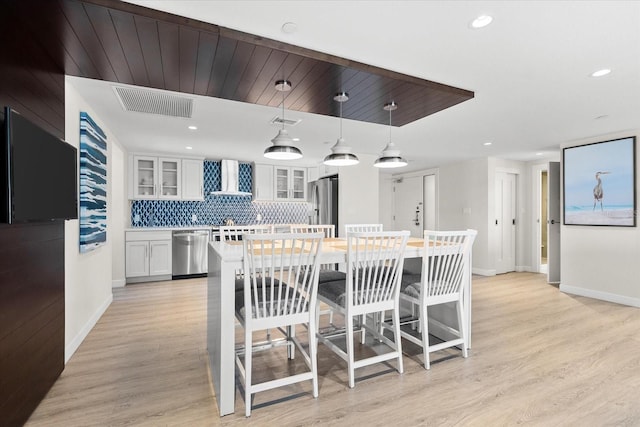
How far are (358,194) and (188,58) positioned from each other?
12.8 ft

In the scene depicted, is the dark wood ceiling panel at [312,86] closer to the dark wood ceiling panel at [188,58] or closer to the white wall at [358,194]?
the dark wood ceiling panel at [188,58]

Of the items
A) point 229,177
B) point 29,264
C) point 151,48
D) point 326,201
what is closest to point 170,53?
point 151,48

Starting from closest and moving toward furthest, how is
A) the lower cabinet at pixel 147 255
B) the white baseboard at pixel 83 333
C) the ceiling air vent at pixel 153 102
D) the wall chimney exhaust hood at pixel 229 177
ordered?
the white baseboard at pixel 83 333 → the ceiling air vent at pixel 153 102 → the lower cabinet at pixel 147 255 → the wall chimney exhaust hood at pixel 229 177

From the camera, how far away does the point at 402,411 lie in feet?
6.26

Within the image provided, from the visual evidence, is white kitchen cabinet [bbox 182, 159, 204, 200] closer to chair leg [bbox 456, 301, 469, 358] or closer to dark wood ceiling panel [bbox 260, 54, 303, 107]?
dark wood ceiling panel [bbox 260, 54, 303, 107]

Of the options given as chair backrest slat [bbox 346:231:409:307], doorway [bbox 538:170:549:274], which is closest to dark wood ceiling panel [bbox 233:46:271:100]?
chair backrest slat [bbox 346:231:409:307]

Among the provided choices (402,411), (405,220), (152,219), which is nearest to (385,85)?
(402,411)

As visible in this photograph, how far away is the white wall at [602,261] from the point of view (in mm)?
4121

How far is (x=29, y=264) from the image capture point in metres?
1.84

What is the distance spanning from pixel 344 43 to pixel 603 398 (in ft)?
8.97

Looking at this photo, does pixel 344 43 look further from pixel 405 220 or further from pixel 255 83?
pixel 405 220

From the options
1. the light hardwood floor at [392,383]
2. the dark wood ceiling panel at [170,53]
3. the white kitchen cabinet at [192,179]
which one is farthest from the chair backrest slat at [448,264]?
the white kitchen cabinet at [192,179]

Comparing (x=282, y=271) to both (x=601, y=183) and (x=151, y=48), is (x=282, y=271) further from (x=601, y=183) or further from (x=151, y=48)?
(x=601, y=183)

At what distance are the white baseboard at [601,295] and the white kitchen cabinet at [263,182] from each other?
5060 mm
